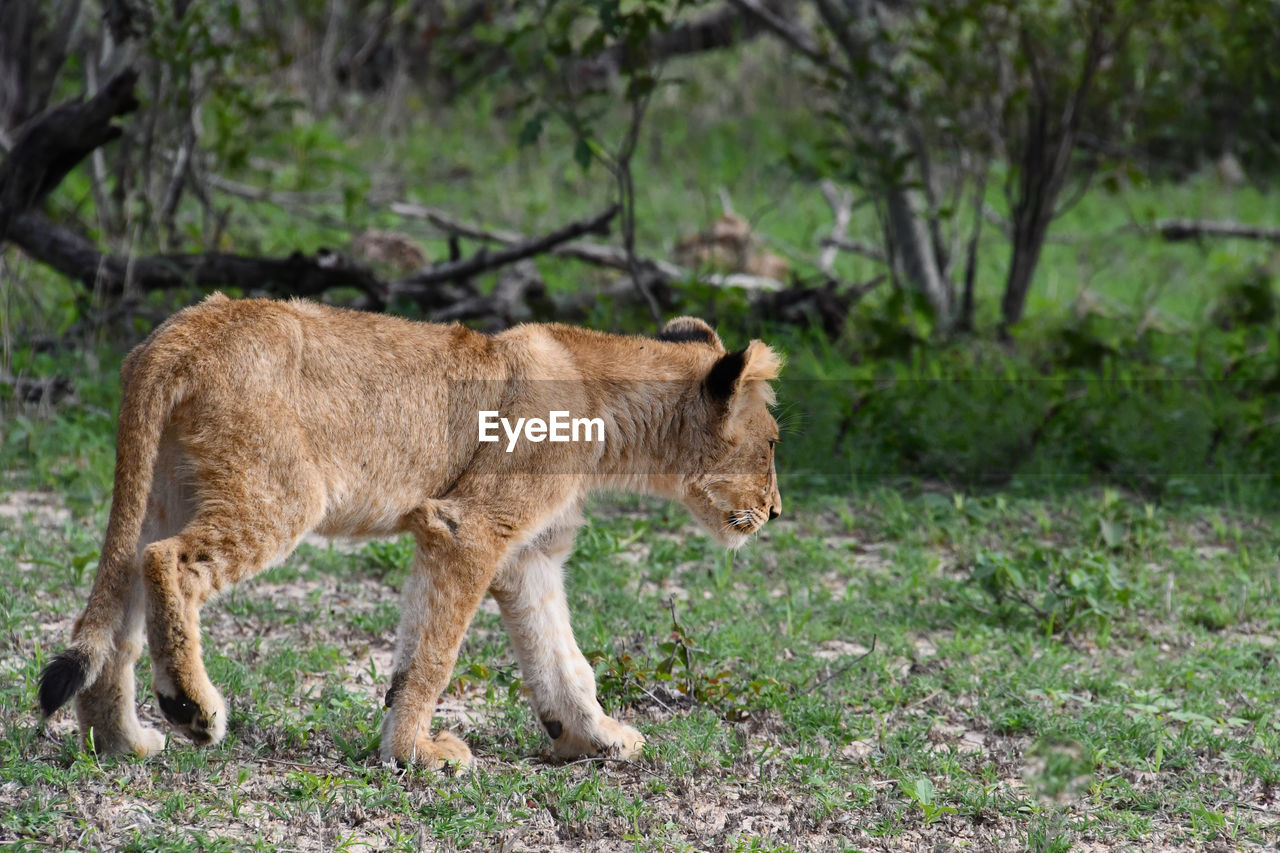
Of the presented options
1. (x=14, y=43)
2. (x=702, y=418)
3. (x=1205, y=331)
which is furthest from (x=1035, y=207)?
(x=14, y=43)

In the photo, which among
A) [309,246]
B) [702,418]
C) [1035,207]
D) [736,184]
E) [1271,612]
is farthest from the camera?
[736,184]

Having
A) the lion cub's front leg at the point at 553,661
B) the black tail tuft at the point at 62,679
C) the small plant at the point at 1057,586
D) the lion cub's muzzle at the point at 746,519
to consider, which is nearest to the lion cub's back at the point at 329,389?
the lion cub's front leg at the point at 553,661

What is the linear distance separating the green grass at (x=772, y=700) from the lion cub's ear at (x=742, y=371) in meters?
0.85

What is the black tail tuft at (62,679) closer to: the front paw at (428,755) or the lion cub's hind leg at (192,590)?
the lion cub's hind leg at (192,590)

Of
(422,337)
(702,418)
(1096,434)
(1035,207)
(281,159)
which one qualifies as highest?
(281,159)

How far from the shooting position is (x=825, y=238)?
11.0 metres

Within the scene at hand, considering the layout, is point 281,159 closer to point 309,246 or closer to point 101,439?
point 309,246

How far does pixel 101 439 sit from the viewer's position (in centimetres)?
690

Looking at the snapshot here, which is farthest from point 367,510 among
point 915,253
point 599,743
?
point 915,253

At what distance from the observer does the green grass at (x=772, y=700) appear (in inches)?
141

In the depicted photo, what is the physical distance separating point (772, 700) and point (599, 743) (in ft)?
2.30

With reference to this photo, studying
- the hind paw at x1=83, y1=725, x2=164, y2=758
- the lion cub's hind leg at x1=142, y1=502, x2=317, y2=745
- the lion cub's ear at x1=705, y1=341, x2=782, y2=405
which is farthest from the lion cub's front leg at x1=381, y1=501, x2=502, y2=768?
the lion cub's ear at x1=705, y1=341, x2=782, y2=405

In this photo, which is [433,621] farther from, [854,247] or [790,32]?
[854,247]

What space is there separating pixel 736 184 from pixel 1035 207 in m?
5.62
